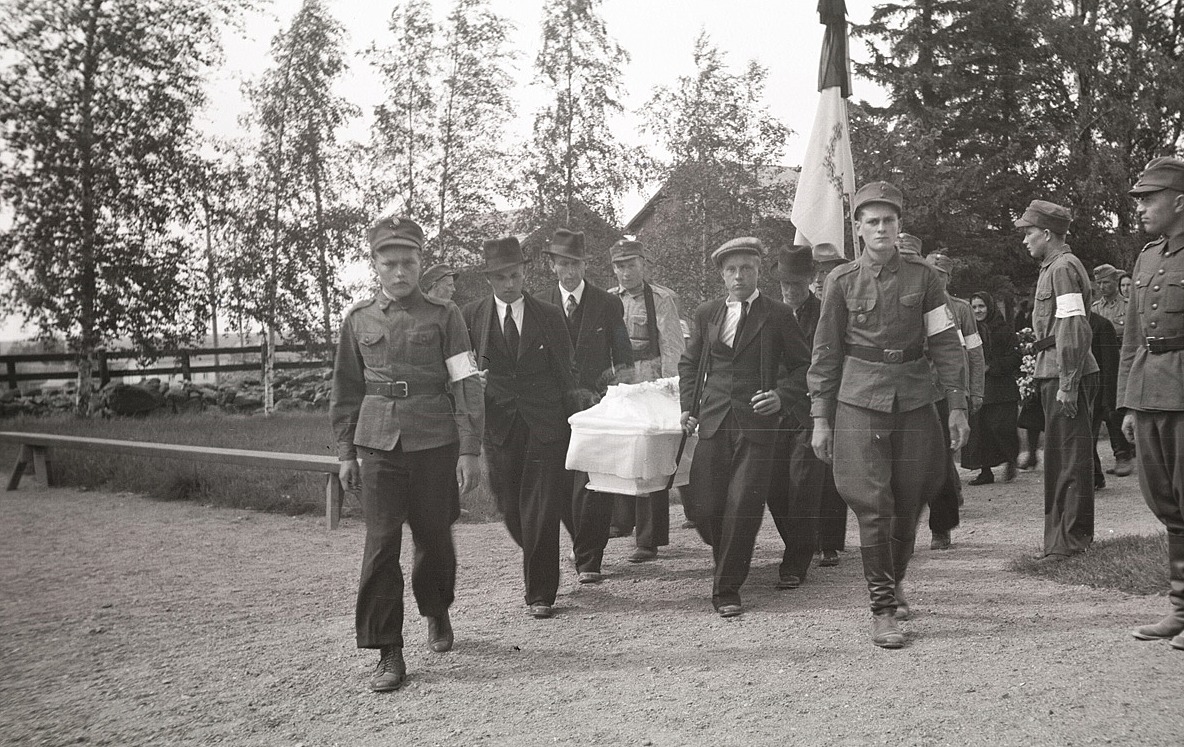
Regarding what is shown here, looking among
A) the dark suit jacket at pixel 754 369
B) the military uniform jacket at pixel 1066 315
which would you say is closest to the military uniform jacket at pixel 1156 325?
the military uniform jacket at pixel 1066 315

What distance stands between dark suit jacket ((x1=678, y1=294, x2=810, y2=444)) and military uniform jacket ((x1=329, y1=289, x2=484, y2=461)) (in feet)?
4.97

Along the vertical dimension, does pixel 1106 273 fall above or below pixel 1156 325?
above

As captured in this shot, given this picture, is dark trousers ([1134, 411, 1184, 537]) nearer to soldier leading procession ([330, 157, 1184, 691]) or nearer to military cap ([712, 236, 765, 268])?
soldier leading procession ([330, 157, 1184, 691])

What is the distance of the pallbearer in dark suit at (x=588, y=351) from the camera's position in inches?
282

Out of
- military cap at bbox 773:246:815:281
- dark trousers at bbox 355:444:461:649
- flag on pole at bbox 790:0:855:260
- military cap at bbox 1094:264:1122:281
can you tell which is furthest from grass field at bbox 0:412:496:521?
military cap at bbox 1094:264:1122:281

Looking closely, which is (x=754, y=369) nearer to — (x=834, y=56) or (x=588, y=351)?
(x=588, y=351)

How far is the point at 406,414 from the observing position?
5.08 m

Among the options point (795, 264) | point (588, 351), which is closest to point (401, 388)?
point (588, 351)

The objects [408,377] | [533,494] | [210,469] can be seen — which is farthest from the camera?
[210,469]

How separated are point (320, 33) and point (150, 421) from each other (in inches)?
330

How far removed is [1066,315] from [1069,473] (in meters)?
1.04

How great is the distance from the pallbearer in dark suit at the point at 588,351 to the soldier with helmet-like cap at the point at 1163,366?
327 centimetres

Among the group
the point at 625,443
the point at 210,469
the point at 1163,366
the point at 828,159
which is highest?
the point at 828,159

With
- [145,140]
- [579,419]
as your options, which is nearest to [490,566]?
[579,419]
